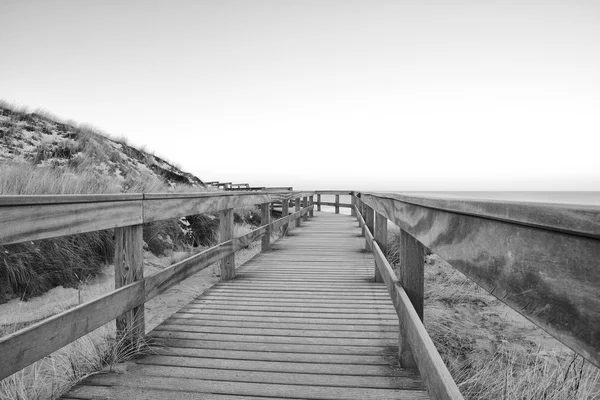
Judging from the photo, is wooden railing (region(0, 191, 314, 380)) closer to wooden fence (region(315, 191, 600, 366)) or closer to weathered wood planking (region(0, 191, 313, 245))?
weathered wood planking (region(0, 191, 313, 245))

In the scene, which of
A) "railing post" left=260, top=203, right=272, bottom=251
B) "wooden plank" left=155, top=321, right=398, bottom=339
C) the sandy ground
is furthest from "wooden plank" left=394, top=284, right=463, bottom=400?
"railing post" left=260, top=203, right=272, bottom=251

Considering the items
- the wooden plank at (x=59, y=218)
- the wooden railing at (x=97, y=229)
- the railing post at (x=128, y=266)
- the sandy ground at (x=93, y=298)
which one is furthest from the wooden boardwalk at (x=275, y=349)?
the wooden plank at (x=59, y=218)

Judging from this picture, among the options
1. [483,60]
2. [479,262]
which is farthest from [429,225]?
[483,60]

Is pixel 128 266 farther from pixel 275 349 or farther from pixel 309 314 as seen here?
pixel 309 314

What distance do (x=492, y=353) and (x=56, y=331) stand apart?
3.68 metres

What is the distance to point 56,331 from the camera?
1610 millimetres

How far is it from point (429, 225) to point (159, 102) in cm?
3544

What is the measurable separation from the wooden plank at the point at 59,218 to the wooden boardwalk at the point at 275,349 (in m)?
0.95

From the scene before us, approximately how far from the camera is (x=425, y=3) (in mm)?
28953

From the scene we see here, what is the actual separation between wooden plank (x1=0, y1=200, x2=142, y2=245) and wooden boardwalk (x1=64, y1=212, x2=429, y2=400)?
95 cm

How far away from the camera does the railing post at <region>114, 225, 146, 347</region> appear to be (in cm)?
228

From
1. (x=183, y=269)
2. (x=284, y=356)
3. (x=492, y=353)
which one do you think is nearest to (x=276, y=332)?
(x=284, y=356)

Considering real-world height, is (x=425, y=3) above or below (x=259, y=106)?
above

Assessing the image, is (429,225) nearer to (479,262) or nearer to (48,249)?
(479,262)
